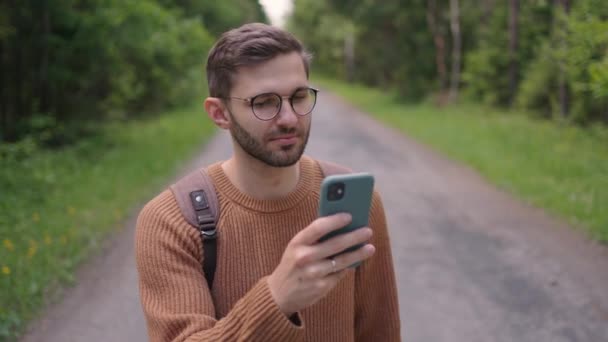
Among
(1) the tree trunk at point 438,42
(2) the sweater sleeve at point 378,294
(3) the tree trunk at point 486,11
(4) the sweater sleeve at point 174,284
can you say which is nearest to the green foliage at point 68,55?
(2) the sweater sleeve at point 378,294

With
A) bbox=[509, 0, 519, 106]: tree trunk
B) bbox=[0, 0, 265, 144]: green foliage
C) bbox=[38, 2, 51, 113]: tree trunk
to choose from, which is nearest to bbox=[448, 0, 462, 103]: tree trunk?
bbox=[509, 0, 519, 106]: tree trunk

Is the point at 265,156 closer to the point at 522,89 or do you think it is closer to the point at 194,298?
the point at 194,298

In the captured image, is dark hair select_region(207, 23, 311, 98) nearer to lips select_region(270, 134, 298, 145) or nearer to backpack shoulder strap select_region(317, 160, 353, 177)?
lips select_region(270, 134, 298, 145)

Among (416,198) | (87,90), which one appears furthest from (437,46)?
(416,198)

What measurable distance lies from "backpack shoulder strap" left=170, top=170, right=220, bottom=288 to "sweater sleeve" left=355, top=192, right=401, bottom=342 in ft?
1.81

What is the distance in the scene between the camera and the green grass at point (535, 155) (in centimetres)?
702

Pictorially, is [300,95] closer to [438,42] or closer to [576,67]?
[576,67]

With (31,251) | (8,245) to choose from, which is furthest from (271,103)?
(8,245)

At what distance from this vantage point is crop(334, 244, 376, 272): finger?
1.24 m

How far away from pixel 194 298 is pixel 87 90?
1203 centimetres

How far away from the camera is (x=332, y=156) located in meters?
11.2

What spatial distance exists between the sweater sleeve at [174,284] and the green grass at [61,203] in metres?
2.99

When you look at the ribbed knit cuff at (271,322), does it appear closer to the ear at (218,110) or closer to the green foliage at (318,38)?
the ear at (218,110)

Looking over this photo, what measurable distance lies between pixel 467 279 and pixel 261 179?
3837 millimetres
